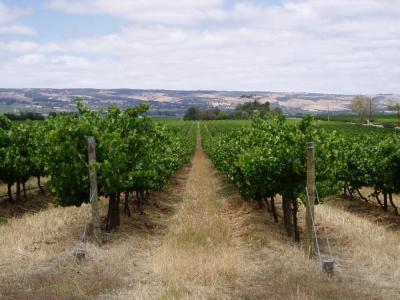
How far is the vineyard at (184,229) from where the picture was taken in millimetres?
9945

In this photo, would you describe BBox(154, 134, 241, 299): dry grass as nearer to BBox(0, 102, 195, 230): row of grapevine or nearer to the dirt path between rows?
the dirt path between rows

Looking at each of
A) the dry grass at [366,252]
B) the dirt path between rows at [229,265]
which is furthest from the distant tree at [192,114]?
the dry grass at [366,252]

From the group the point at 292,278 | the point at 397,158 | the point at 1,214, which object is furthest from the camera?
the point at 1,214

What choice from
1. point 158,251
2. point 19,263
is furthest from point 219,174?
point 19,263

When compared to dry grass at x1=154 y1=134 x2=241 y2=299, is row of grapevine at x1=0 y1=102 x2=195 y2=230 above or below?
above

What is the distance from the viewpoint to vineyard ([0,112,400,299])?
32.6 ft

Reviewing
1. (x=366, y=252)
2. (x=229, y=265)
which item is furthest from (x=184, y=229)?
(x=366, y=252)

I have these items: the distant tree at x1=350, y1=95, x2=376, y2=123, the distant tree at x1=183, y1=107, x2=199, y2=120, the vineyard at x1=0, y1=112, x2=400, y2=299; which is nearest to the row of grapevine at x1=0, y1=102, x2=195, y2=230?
the vineyard at x1=0, y1=112, x2=400, y2=299

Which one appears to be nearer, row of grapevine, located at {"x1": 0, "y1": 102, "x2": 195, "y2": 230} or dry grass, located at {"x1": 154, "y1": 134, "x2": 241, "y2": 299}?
dry grass, located at {"x1": 154, "y1": 134, "x2": 241, "y2": 299}

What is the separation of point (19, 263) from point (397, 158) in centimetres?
1353

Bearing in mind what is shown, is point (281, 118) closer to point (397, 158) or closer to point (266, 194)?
point (266, 194)

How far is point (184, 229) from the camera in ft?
53.3

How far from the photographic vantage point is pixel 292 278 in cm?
1035

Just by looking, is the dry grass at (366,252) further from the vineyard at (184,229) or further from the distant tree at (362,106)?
the distant tree at (362,106)
